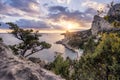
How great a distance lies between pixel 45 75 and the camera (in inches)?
167

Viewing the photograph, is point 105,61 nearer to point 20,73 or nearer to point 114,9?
point 20,73

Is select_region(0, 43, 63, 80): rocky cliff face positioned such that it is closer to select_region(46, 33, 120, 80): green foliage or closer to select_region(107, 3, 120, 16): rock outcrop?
select_region(46, 33, 120, 80): green foliage

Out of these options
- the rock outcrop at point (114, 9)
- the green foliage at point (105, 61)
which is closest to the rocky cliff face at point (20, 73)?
the green foliage at point (105, 61)

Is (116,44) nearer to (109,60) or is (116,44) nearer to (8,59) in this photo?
(109,60)

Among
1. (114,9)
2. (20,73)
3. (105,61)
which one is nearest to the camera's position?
(20,73)

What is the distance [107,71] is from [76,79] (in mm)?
10513

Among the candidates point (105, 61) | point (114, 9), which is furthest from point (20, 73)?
point (114, 9)

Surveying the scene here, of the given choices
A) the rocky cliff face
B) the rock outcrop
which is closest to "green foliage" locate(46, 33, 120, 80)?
the rocky cliff face

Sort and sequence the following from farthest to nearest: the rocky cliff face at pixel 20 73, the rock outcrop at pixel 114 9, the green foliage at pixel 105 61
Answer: the rock outcrop at pixel 114 9
the green foliage at pixel 105 61
the rocky cliff face at pixel 20 73

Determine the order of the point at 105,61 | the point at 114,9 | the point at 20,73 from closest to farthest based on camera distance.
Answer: the point at 20,73 → the point at 105,61 → the point at 114,9

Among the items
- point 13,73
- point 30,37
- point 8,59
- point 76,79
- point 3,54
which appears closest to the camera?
point 13,73

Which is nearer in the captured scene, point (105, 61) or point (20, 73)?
point (20, 73)

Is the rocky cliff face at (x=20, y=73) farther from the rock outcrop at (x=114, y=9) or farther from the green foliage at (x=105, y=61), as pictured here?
the rock outcrop at (x=114, y=9)

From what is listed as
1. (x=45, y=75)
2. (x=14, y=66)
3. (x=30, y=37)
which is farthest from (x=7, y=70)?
(x=30, y=37)
